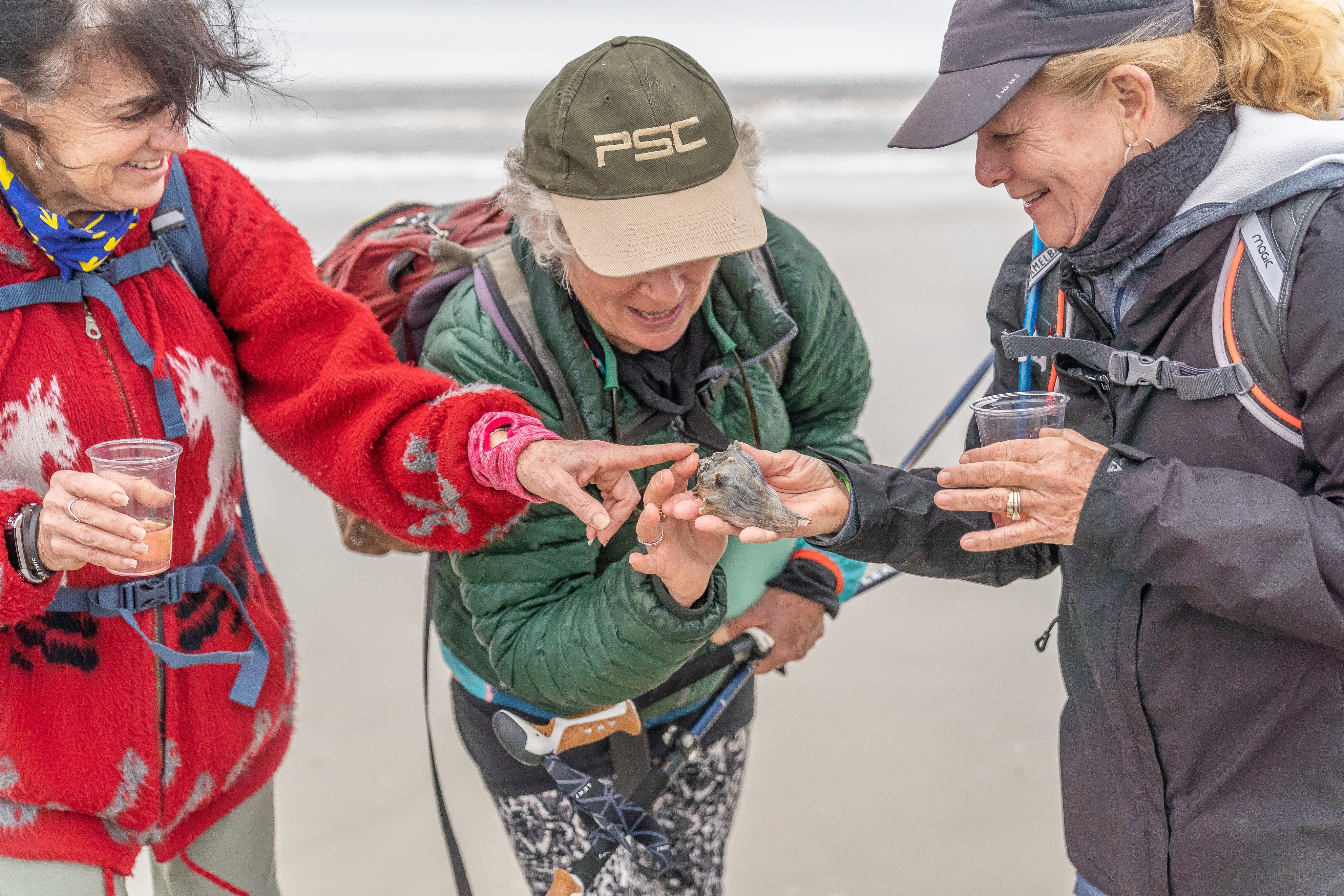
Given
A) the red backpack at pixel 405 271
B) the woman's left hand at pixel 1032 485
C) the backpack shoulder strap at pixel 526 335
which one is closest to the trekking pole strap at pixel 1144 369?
the woman's left hand at pixel 1032 485

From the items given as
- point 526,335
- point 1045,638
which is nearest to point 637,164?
point 526,335

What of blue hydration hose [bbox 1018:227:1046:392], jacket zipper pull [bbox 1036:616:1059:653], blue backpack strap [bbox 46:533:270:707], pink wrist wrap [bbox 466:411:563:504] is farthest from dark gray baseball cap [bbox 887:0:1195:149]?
blue backpack strap [bbox 46:533:270:707]

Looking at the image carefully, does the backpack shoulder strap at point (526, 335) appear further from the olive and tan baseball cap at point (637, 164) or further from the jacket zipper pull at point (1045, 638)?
the jacket zipper pull at point (1045, 638)

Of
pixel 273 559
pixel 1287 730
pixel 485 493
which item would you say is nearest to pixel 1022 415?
pixel 1287 730

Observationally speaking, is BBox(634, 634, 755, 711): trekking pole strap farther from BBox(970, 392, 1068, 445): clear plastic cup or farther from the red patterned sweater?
BBox(970, 392, 1068, 445): clear plastic cup

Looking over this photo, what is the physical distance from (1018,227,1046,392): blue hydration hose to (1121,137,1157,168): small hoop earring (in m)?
0.23

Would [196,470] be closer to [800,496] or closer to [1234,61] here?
[800,496]

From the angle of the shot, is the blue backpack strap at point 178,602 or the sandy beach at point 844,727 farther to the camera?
the sandy beach at point 844,727

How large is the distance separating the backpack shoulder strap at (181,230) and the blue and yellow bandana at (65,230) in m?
0.06

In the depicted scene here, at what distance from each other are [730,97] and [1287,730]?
1392 centimetres

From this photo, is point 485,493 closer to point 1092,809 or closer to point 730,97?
point 1092,809

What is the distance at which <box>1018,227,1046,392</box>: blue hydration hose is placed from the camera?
211cm

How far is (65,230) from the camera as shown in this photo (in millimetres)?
1885

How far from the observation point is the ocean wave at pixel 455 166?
10867 mm
